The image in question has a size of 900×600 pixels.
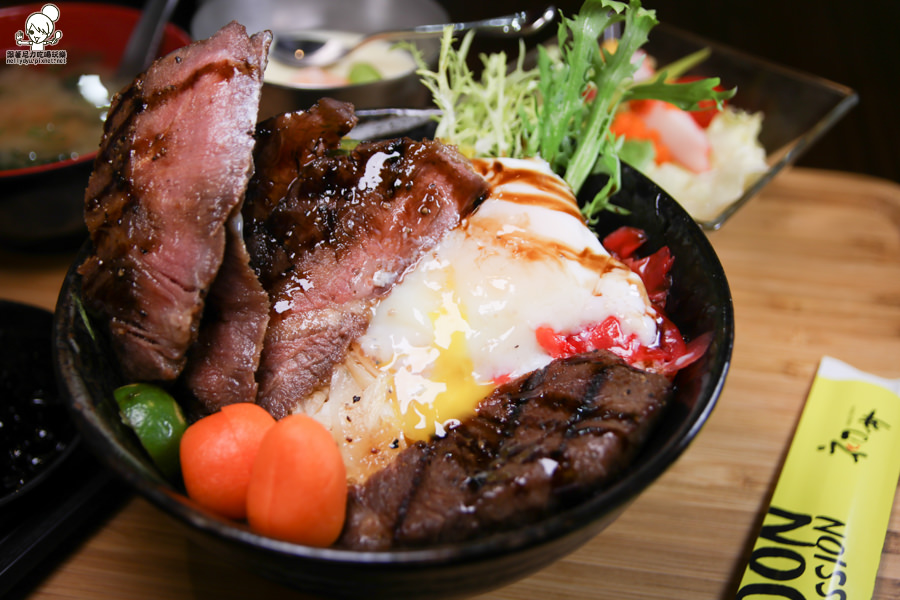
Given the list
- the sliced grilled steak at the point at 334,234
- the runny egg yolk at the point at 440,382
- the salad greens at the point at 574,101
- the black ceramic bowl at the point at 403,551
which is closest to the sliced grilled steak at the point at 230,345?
the sliced grilled steak at the point at 334,234

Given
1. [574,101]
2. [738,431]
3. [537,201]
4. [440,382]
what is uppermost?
[574,101]

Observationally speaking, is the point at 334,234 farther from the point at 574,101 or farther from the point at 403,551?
the point at 574,101

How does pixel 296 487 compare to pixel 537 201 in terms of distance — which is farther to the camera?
pixel 537 201

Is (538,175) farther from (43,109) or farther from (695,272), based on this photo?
(43,109)

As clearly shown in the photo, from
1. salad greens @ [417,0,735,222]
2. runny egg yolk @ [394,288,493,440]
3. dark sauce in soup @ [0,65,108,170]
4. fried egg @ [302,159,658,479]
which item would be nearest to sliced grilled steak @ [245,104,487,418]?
fried egg @ [302,159,658,479]

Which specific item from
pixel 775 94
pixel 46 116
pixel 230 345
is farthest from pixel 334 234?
pixel 775 94

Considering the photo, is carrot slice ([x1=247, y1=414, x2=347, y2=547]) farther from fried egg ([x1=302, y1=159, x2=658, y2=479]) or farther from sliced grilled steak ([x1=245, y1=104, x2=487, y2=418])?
sliced grilled steak ([x1=245, y1=104, x2=487, y2=418])

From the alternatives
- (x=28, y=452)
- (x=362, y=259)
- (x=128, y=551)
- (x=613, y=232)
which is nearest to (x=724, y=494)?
(x=613, y=232)
